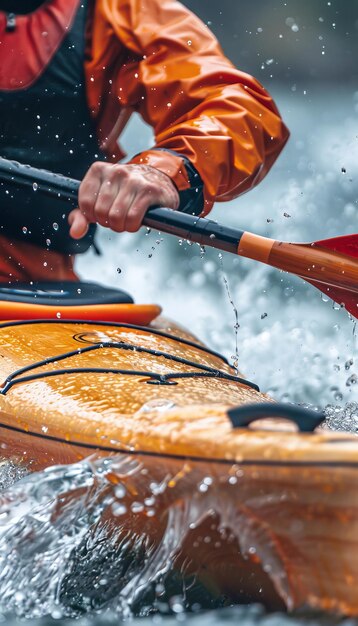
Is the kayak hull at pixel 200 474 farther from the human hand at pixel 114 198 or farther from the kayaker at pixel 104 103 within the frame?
the kayaker at pixel 104 103

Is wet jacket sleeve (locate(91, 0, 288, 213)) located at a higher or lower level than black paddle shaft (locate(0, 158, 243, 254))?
higher

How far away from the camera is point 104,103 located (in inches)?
65.9

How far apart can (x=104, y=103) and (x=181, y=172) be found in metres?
0.25

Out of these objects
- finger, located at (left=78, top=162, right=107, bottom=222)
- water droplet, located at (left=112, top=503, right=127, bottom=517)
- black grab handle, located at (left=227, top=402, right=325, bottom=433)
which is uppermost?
black grab handle, located at (left=227, top=402, right=325, bottom=433)

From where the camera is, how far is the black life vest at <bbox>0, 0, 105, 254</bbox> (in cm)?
158

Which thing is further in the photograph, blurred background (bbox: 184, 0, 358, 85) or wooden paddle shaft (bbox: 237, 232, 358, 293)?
blurred background (bbox: 184, 0, 358, 85)

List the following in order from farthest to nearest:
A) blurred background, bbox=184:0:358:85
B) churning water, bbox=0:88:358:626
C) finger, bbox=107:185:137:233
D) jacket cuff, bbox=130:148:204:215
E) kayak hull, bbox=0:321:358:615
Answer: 1. blurred background, bbox=184:0:358:85
2. jacket cuff, bbox=130:148:204:215
3. finger, bbox=107:185:137:233
4. churning water, bbox=0:88:358:626
5. kayak hull, bbox=0:321:358:615

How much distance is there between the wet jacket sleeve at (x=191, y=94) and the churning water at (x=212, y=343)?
185mm

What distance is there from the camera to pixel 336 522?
2.75 feet

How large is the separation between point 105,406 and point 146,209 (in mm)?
419

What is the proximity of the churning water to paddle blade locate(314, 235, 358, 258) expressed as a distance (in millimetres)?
166

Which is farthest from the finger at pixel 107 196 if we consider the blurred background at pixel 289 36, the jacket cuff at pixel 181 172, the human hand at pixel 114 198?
the blurred background at pixel 289 36

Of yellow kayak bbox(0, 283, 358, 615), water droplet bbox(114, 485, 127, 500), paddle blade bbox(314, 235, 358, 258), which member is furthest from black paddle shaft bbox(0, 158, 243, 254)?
water droplet bbox(114, 485, 127, 500)

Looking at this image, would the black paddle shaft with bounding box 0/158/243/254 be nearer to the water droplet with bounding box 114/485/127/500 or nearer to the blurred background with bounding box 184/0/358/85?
the water droplet with bounding box 114/485/127/500
